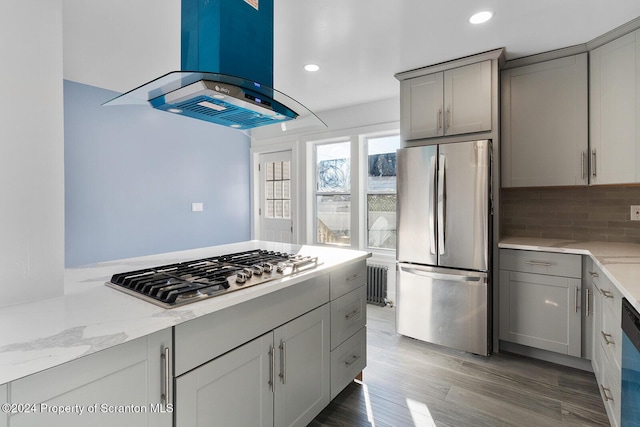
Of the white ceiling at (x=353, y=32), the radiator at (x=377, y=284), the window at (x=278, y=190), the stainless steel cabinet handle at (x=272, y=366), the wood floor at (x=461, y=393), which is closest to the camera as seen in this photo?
the stainless steel cabinet handle at (x=272, y=366)

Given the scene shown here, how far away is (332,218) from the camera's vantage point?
15.0ft

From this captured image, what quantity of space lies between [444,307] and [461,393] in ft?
2.37

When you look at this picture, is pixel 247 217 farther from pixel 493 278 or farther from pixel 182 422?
pixel 182 422

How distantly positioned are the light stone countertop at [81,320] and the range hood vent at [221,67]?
84cm

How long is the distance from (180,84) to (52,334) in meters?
1.00

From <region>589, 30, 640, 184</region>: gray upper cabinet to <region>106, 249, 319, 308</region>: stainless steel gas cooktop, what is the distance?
2.33 m

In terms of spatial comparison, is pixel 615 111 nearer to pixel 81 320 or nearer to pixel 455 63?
pixel 455 63

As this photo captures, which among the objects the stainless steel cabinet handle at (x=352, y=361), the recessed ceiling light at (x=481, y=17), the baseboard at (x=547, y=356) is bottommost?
the baseboard at (x=547, y=356)

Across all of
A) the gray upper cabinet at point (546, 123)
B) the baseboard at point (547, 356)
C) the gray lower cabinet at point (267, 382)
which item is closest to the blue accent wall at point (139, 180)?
the gray lower cabinet at point (267, 382)

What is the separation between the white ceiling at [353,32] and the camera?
81.6 inches

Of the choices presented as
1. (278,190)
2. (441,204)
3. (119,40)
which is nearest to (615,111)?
(441,204)

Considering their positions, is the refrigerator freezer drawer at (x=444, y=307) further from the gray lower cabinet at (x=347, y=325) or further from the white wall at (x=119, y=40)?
the white wall at (x=119, y=40)

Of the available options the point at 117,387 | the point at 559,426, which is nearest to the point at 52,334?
the point at 117,387

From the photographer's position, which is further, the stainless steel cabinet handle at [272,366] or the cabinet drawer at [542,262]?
the cabinet drawer at [542,262]
